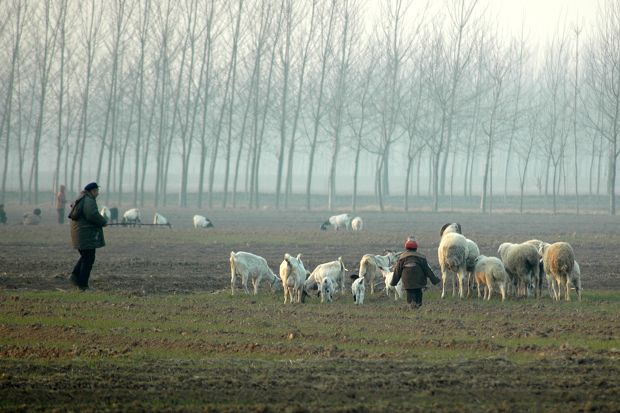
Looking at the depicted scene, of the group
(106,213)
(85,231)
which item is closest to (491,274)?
(85,231)

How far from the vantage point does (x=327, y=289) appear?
19.2 metres

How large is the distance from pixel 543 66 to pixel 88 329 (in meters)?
66.1

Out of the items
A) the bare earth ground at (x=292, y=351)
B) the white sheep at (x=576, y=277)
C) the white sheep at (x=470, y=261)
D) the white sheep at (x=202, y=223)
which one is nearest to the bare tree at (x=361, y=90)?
the white sheep at (x=202, y=223)

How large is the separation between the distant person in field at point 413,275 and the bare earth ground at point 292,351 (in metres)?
0.37

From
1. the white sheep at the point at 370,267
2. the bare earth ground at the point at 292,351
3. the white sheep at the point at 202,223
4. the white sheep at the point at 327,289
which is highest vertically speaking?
the white sheep at the point at 202,223

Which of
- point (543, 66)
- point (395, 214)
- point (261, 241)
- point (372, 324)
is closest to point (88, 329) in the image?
point (372, 324)

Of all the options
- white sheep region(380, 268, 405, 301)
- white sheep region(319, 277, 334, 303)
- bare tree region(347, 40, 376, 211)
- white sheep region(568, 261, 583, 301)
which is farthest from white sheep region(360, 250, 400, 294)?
bare tree region(347, 40, 376, 211)

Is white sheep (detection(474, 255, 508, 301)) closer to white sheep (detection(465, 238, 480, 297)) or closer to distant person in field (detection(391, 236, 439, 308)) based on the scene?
white sheep (detection(465, 238, 480, 297))

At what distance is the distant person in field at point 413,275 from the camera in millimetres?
18297

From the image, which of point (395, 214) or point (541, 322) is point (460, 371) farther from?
point (395, 214)

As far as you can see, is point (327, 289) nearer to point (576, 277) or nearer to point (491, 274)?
point (491, 274)

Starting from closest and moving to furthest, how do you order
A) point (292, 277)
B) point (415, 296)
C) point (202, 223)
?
1. point (415, 296)
2. point (292, 277)
3. point (202, 223)

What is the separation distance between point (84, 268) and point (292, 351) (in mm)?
8159

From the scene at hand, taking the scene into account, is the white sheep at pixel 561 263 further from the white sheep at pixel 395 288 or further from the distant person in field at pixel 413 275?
the white sheep at pixel 395 288
